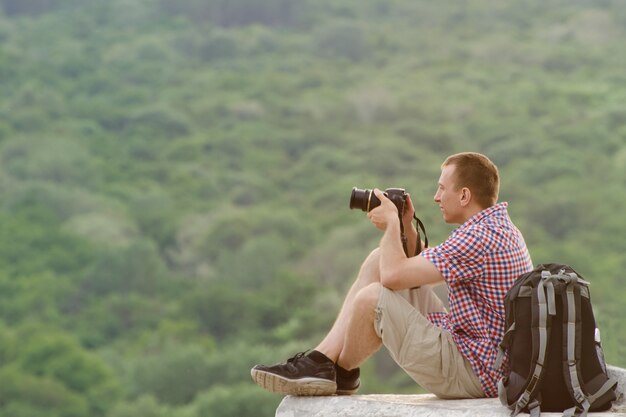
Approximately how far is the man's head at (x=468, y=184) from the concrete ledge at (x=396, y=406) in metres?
0.59

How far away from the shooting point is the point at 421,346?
345 centimetres

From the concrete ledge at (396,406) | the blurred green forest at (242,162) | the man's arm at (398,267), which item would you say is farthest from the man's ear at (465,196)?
the blurred green forest at (242,162)

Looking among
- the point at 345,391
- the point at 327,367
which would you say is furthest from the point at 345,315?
the point at 345,391

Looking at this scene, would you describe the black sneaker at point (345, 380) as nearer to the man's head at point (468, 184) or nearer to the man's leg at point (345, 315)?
the man's leg at point (345, 315)

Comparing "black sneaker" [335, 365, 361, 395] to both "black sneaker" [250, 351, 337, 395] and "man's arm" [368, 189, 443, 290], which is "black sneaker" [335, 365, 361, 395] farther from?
"man's arm" [368, 189, 443, 290]

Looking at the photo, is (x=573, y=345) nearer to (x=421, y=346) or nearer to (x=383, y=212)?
(x=421, y=346)

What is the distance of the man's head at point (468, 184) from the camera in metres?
3.47

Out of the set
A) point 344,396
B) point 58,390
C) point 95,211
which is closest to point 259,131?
point 95,211

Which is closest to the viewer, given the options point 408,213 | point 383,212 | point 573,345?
point 573,345

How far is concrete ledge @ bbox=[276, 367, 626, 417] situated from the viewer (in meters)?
3.17

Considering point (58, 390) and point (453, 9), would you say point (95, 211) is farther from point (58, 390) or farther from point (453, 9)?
point (453, 9)

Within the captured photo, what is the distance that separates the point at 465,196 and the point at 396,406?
0.69 meters

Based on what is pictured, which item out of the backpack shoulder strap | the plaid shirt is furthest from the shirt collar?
the backpack shoulder strap

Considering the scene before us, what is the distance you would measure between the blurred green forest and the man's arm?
83.9ft
